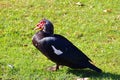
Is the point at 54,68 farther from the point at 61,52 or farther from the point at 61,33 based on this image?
the point at 61,33

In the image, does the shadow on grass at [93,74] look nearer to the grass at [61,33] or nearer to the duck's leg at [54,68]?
the grass at [61,33]

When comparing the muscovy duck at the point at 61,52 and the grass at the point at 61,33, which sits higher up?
the muscovy duck at the point at 61,52

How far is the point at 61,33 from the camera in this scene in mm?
9609

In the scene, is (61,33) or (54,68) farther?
(61,33)

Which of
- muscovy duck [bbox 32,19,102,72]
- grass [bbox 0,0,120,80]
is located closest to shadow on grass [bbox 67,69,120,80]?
grass [bbox 0,0,120,80]

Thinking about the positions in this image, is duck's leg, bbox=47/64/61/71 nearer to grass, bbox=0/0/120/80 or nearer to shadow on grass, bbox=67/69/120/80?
grass, bbox=0/0/120/80

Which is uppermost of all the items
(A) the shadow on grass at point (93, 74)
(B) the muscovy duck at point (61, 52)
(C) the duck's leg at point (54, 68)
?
(B) the muscovy duck at point (61, 52)

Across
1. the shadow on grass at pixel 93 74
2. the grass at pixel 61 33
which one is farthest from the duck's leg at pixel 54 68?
the shadow on grass at pixel 93 74

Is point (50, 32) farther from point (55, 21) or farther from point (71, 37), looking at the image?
point (55, 21)

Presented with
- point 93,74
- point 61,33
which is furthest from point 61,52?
point 61,33

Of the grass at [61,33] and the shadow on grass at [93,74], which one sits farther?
the grass at [61,33]

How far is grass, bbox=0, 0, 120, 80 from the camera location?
7.72 meters

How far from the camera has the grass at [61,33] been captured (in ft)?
25.3

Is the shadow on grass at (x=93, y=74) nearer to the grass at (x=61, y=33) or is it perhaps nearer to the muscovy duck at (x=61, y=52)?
the grass at (x=61, y=33)
